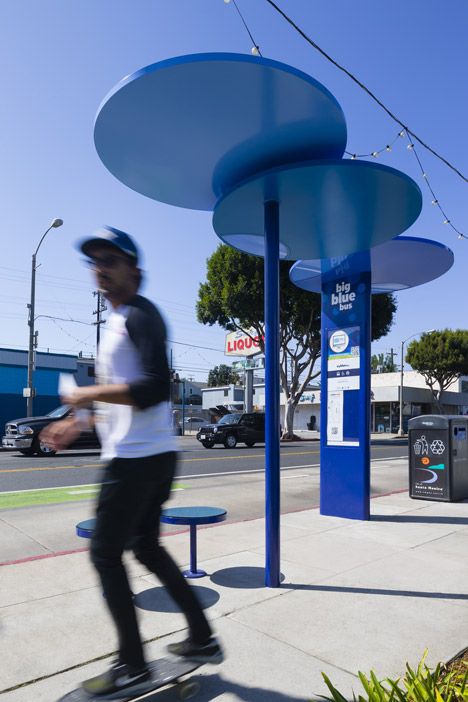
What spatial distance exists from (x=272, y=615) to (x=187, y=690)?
120 cm

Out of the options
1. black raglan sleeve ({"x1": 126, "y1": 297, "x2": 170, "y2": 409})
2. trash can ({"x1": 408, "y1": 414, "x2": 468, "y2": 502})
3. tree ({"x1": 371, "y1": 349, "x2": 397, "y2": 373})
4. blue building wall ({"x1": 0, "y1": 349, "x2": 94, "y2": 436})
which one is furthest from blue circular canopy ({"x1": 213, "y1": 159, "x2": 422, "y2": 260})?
tree ({"x1": 371, "y1": 349, "x2": 397, "y2": 373})

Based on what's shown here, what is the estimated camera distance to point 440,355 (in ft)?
147

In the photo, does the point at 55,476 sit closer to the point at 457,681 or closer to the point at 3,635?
the point at 3,635

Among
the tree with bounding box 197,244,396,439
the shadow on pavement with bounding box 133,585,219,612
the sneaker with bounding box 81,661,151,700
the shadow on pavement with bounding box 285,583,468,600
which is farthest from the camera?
the tree with bounding box 197,244,396,439

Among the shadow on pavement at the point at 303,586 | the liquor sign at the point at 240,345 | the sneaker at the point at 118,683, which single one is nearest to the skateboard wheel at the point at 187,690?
the sneaker at the point at 118,683

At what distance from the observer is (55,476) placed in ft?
39.6

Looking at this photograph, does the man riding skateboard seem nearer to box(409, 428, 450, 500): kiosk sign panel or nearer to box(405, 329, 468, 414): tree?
box(409, 428, 450, 500): kiosk sign panel

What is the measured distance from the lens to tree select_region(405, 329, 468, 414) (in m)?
44.7

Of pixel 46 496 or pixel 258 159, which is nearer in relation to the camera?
pixel 258 159

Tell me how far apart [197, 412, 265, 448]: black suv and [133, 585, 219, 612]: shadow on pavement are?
19.7 m

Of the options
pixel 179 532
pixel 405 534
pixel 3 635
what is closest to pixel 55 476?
pixel 179 532

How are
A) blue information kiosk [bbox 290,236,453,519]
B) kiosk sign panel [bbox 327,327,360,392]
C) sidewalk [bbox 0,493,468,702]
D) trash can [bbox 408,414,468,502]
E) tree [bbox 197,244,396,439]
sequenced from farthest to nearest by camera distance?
tree [bbox 197,244,396,439]
trash can [bbox 408,414,468,502]
kiosk sign panel [bbox 327,327,360,392]
blue information kiosk [bbox 290,236,453,519]
sidewalk [bbox 0,493,468,702]

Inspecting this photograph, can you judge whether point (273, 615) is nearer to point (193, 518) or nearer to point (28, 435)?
point (193, 518)

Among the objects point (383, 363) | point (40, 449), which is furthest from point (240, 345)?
point (383, 363)
